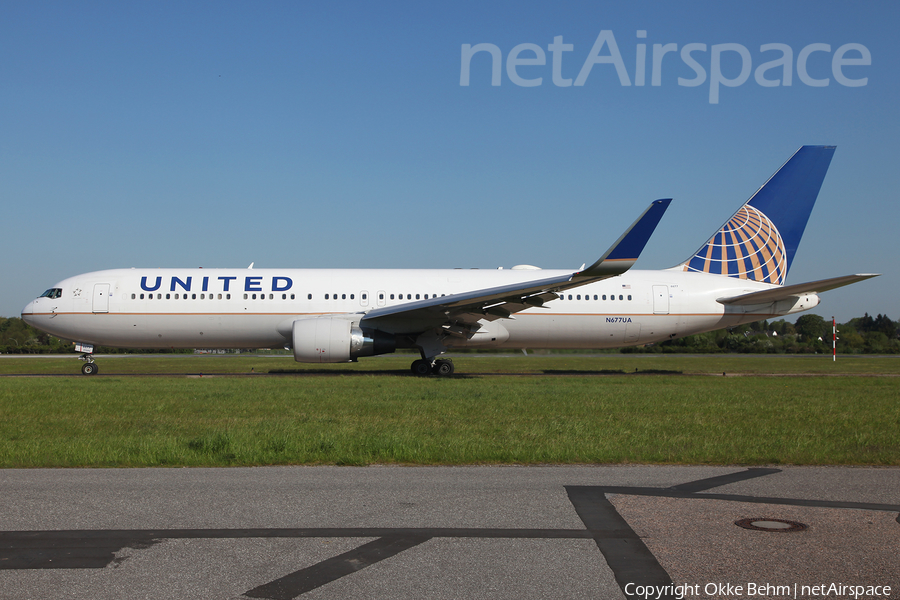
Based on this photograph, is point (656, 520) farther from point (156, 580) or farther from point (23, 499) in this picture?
point (23, 499)

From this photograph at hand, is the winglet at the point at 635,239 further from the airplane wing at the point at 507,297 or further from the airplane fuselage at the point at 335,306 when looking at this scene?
the airplane fuselage at the point at 335,306

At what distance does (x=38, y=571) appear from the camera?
396 centimetres

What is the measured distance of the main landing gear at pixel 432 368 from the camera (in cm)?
2269

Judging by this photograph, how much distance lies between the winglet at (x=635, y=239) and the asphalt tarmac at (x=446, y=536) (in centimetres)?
1077

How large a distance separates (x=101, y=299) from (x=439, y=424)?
17.1 m

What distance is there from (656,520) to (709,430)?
5.60 m

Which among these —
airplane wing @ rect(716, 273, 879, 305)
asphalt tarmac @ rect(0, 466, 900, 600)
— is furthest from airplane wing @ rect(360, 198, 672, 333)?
asphalt tarmac @ rect(0, 466, 900, 600)

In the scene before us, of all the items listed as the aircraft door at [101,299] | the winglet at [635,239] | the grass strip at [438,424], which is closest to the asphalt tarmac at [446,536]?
the grass strip at [438,424]

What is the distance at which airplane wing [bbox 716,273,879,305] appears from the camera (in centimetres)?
2083

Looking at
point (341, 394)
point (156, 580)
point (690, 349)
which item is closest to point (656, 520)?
point (156, 580)

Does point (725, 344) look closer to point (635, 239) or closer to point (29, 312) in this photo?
point (635, 239)

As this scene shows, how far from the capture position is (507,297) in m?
20.2

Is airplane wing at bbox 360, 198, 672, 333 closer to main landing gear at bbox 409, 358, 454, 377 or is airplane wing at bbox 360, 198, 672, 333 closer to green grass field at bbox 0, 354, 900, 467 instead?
main landing gear at bbox 409, 358, 454, 377

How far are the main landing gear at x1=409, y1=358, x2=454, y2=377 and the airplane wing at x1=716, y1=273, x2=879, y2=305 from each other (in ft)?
33.0
